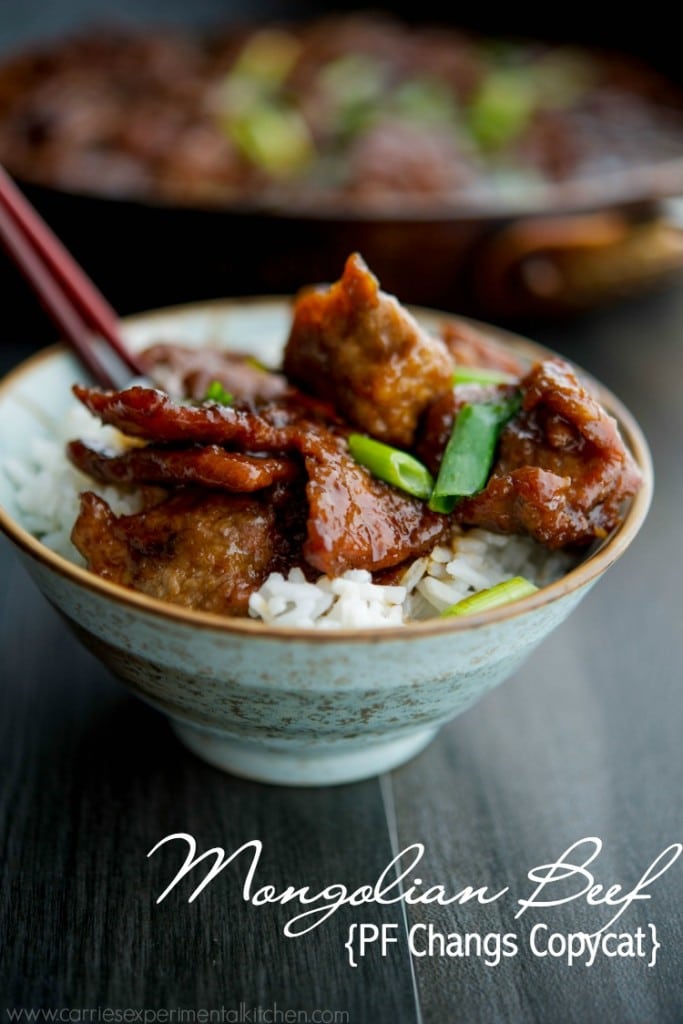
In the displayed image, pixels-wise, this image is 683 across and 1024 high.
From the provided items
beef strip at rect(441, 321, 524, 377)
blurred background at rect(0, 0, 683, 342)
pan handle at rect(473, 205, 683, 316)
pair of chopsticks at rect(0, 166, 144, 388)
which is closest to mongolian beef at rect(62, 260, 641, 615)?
beef strip at rect(441, 321, 524, 377)

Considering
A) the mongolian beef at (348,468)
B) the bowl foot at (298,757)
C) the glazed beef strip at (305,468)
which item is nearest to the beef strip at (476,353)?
the mongolian beef at (348,468)

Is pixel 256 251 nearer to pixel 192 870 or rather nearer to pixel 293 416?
pixel 293 416

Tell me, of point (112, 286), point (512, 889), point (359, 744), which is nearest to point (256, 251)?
point (112, 286)

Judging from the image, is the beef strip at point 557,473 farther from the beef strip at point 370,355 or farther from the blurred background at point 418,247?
the blurred background at point 418,247

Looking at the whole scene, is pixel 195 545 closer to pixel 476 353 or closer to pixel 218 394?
pixel 218 394

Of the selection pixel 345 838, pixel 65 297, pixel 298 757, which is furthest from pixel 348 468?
pixel 65 297

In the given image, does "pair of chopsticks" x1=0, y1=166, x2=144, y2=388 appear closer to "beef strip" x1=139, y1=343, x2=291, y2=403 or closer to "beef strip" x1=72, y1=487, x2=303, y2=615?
"beef strip" x1=139, y1=343, x2=291, y2=403
